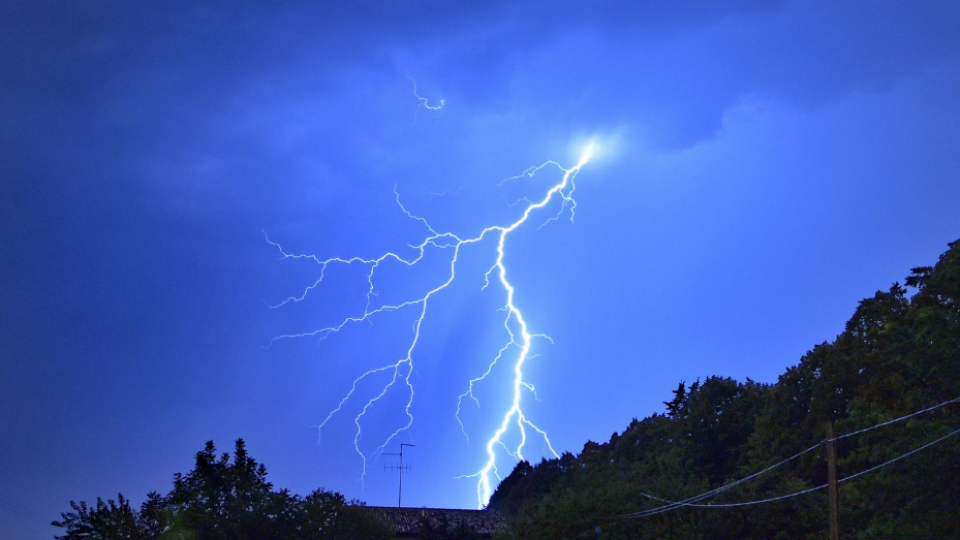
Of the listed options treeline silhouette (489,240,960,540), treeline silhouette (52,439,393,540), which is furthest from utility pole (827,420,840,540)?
treeline silhouette (52,439,393,540)

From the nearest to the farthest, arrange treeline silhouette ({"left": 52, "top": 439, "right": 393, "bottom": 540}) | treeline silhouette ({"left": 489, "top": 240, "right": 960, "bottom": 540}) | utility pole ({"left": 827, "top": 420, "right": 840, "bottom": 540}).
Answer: utility pole ({"left": 827, "top": 420, "right": 840, "bottom": 540}) < treeline silhouette ({"left": 489, "top": 240, "right": 960, "bottom": 540}) < treeline silhouette ({"left": 52, "top": 439, "right": 393, "bottom": 540})

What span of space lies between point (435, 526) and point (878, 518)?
100 feet

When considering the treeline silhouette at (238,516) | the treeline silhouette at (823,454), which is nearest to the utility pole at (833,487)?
the treeline silhouette at (823,454)

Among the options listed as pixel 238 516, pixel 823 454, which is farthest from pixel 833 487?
pixel 238 516

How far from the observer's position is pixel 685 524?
25734 mm

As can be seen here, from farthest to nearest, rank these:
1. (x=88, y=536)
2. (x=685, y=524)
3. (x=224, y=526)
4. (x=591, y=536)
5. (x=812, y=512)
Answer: (x=88, y=536) < (x=224, y=526) < (x=591, y=536) < (x=685, y=524) < (x=812, y=512)

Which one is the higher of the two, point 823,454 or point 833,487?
point 823,454

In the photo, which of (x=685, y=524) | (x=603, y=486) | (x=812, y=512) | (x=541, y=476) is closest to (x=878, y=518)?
(x=812, y=512)

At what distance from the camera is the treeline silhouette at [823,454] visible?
63.2 ft

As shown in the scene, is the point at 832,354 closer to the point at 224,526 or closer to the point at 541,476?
the point at 224,526

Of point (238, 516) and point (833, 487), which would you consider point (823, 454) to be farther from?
point (238, 516)

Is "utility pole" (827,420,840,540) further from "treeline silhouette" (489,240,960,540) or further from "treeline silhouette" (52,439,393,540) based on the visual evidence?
"treeline silhouette" (52,439,393,540)

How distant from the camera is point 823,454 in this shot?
26.4 meters

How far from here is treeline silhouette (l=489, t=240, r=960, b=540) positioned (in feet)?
63.2
